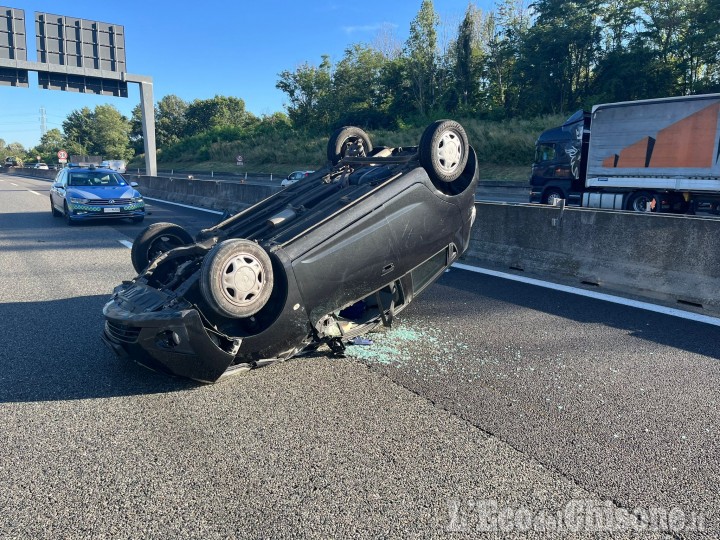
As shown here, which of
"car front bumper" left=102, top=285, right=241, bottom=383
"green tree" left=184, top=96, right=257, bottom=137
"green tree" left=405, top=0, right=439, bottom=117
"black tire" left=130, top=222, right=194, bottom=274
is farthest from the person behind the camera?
"green tree" left=184, top=96, right=257, bottom=137

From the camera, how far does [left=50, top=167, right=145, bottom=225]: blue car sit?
13.0 m

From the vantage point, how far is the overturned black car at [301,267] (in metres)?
3.51

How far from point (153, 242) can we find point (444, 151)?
116 inches

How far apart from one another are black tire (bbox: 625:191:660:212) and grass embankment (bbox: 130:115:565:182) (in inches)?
558

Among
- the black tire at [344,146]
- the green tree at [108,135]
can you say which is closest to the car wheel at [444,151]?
the black tire at [344,146]

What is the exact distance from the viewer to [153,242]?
5031 mm

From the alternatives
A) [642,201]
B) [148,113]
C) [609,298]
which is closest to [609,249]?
[609,298]

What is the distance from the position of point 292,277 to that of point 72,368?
81.4 inches

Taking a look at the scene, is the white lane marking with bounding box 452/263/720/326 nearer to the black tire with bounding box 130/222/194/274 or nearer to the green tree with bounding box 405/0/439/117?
the black tire with bounding box 130/222/194/274

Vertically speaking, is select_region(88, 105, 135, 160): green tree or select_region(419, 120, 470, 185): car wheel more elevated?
select_region(88, 105, 135, 160): green tree

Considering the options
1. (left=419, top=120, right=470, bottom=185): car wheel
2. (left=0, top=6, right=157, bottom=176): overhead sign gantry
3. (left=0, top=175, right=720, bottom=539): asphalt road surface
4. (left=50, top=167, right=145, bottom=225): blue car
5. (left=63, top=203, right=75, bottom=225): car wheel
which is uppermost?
(left=0, top=6, right=157, bottom=176): overhead sign gantry

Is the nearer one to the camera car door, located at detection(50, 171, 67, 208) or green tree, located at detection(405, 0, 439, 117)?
car door, located at detection(50, 171, 67, 208)

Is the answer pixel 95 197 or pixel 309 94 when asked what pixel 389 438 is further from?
pixel 309 94

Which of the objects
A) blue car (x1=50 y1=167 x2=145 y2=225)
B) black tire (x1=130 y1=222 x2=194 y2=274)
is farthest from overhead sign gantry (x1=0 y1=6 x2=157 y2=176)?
black tire (x1=130 y1=222 x2=194 y2=274)
